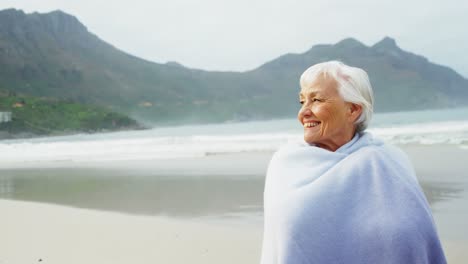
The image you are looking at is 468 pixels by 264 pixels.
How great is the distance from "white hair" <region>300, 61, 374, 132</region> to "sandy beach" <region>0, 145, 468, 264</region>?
10.8ft

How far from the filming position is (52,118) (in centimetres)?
8138

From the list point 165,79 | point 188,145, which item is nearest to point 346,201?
point 188,145

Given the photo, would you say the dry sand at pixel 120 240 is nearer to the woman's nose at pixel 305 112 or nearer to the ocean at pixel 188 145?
the ocean at pixel 188 145

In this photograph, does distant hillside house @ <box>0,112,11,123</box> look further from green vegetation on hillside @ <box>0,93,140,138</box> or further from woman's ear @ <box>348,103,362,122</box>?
woman's ear @ <box>348,103,362,122</box>

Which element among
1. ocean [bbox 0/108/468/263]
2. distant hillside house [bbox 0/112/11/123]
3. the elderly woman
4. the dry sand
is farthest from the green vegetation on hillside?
the elderly woman

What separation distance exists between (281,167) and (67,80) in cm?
13456

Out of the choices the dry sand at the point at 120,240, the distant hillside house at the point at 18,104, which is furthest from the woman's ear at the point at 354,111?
the distant hillside house at the point at 18,104

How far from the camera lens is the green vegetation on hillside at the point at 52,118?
72.1 meters

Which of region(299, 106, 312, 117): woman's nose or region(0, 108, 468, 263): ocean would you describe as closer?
region(299, 106, 312, 117): woman's nose

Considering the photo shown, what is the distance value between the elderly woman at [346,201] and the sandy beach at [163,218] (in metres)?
3.27

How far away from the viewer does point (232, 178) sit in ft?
34.2

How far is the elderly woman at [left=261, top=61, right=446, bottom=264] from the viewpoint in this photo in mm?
1532

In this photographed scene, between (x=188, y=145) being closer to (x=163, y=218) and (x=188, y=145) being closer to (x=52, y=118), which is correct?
(x=163, y=218)

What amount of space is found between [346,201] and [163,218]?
551 cm
